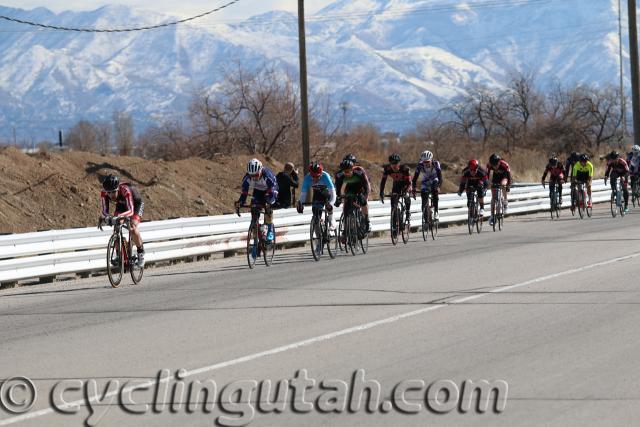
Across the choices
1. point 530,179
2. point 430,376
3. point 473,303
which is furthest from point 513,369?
point 530,179

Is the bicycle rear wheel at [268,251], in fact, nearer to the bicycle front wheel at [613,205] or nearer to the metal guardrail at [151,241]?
the metal guardrail at [151,241]

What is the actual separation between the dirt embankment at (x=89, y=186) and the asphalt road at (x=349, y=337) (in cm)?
1428

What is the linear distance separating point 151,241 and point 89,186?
49.3ft

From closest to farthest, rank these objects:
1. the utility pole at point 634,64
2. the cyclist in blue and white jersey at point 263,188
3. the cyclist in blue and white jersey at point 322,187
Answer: the cyclist in blue and white jersey at point 263,188 < the cyclist in blue and white jersey at point 322,187 < the utility pole at point 634,64

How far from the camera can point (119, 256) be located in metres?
17.7

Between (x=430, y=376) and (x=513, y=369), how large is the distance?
70cm

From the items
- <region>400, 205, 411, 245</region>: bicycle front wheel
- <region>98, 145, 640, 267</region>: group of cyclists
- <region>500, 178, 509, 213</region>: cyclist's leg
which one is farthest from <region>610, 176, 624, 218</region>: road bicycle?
<region>400, 205, 411, 245</region>: bicycle front wheel

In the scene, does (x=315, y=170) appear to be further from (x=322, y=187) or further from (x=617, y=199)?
(x=617, y=199)

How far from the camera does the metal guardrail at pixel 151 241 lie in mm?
18688

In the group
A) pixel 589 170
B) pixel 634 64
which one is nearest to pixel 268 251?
pixel 589 170

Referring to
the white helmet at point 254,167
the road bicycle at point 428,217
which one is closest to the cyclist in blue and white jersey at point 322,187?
the white helmet at point 254,167

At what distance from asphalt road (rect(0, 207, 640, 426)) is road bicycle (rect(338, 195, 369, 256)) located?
2.46 m

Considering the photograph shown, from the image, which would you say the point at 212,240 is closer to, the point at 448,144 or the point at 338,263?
the point at 338,263

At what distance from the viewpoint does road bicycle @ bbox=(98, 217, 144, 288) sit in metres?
17.6
